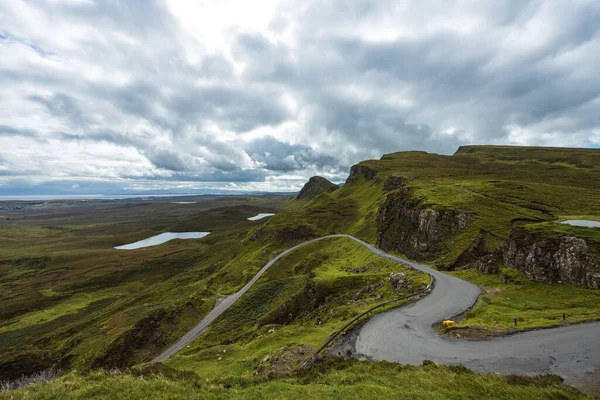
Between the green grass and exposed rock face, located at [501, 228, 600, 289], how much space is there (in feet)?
4.27

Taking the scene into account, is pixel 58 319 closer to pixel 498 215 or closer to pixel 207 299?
pixel 207 299

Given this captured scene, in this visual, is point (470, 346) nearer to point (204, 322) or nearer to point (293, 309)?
point (293, 309)

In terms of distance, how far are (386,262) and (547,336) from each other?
42.4 m

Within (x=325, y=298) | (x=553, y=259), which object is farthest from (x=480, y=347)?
(x=325, y=298)

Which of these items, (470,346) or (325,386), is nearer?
(325,386)

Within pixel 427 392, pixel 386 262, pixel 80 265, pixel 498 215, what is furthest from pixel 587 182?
pixel 80 265

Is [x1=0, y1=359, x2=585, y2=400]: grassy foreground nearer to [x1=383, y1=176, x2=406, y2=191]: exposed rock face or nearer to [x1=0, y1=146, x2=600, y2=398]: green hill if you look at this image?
[x1=0, y1=146, x2=600, y2=398]: green hill

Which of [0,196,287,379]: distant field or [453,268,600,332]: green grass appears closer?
[453,268,600,332]: green grass

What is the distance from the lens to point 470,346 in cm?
2528

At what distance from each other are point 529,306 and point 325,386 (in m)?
30.0

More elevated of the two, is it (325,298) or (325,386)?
(325,386)

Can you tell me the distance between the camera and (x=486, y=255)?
5416 cm

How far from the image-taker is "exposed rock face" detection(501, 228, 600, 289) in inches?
1455

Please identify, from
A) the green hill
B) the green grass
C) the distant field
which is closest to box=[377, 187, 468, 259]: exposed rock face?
the green hill
